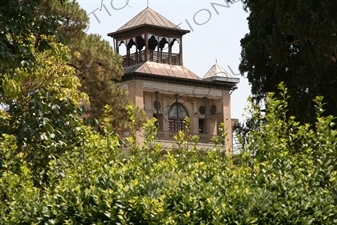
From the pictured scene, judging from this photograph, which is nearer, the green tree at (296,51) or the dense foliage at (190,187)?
the dense foliage at (190,187)

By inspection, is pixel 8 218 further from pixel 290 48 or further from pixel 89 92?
pixel 89 92

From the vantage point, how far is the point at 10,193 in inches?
349

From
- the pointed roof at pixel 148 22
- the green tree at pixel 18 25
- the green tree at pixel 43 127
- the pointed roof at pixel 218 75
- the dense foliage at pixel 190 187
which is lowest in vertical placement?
the dense foliage at pixel 190 187

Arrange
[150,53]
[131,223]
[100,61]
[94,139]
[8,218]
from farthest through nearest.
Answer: [150,53], [100,61], [94,139], [8,218], [131,223]

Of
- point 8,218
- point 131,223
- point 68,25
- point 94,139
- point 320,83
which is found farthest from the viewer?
point 68,25

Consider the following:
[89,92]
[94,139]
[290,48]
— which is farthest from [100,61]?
[94,139]

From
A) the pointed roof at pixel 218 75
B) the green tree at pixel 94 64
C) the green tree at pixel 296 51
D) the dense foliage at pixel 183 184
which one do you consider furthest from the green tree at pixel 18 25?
the pointed roof at pixel 218 75

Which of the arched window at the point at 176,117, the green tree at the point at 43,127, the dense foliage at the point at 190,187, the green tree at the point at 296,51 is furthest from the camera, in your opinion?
the arched window at the point at 176,117

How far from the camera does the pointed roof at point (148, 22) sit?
49.0 m

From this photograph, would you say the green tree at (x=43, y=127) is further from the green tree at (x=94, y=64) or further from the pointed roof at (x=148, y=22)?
the pointed roof at (x=148, y=22)

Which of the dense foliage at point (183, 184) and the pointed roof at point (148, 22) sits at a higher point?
the pointed roof at point (148, 22)

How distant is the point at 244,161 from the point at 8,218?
7.67 ft

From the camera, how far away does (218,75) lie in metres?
54.9

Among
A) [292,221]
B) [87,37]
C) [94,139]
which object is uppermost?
[87,37]
